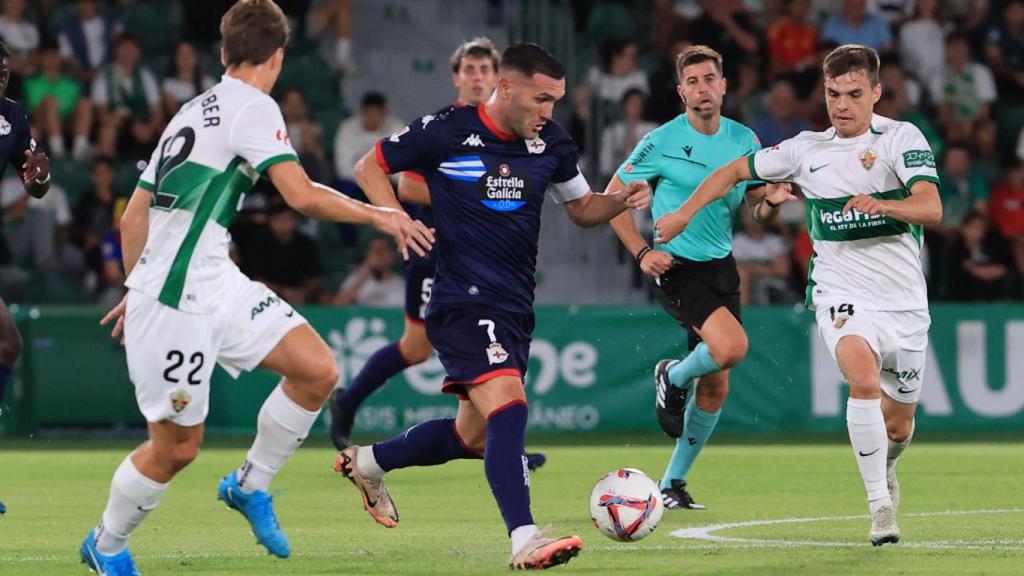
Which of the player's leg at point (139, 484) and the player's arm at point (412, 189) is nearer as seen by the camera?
the player's leg at point (139, 484)

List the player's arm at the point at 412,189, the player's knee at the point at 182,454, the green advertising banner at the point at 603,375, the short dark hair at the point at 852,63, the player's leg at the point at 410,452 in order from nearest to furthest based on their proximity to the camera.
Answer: the player's knee at the point at 182,454 → the player's leg at the point at 410,452 → the short dark hair at the point at 852,63 → the player's arm at the point at 412,189 → the green advertising banner at the point at 603,375

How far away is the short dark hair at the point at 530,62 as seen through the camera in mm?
7492

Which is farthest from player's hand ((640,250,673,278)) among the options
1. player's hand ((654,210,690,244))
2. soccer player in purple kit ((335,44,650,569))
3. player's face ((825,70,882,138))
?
player's face ((825,70,882,138))

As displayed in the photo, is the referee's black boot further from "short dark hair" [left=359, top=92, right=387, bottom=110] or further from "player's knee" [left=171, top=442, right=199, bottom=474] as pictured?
"short dark hair" [left=359, top=92, right=387, bottom=110]

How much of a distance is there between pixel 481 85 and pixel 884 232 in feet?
12.8

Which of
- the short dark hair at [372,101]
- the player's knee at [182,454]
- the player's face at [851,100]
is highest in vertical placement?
the short dark hair at [372,101]

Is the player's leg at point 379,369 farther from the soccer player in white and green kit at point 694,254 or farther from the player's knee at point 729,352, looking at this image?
the player's knee at point 729,352

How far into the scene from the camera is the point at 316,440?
611 inches

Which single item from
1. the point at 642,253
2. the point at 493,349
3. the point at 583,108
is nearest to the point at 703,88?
the point at 642,253

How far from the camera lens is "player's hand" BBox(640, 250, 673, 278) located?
901 centimetres

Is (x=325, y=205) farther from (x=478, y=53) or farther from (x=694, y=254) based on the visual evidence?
(x=478, y=53)

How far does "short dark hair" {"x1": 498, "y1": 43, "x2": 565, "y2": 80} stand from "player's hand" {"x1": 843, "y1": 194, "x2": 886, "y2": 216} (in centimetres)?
146

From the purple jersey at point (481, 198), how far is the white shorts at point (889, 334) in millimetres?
1554

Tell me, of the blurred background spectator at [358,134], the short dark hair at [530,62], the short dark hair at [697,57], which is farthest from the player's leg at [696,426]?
the blurred background spectator at [358,134]
